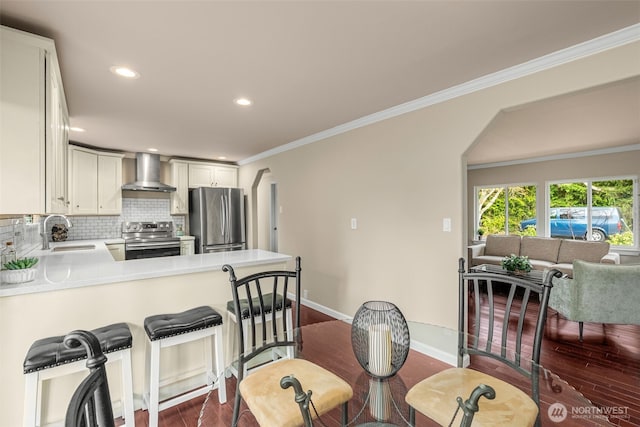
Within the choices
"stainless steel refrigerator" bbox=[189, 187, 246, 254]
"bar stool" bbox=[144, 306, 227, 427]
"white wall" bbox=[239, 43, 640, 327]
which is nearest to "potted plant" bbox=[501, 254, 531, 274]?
"white wall" bbox=[239, 43, 640, 327]

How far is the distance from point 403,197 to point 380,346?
200cm

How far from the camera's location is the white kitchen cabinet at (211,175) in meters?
5.57

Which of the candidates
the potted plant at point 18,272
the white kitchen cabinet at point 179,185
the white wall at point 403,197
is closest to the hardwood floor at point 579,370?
the white wall at point 403,197

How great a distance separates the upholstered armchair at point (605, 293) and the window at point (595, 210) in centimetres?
340

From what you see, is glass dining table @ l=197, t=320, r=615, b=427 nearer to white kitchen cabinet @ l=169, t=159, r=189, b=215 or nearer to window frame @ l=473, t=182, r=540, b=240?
white kitchen cabinet @ l=169, t=159, r=189, b=215

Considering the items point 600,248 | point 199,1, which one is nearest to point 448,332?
point 199,1

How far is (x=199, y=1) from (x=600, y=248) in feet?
20.9

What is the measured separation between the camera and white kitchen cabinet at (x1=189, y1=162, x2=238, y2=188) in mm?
5574

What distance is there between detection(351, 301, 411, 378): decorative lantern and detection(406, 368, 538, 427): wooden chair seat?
171 millimetres

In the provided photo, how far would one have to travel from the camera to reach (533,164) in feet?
20.8

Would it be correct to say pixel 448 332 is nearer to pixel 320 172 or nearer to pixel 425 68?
pixel 425 68

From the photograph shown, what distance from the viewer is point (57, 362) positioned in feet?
4.97

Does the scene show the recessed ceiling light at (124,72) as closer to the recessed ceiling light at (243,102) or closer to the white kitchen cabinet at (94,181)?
the recessed ceiling light at (243,102)

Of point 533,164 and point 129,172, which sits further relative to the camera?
point 533,164
